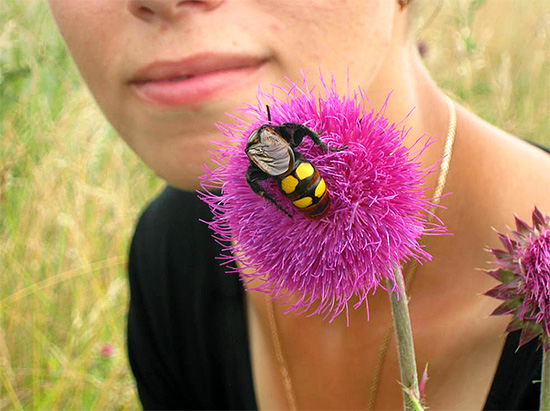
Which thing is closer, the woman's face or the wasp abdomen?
the wasp abdomen

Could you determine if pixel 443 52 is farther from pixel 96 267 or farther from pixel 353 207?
pixel 353 207

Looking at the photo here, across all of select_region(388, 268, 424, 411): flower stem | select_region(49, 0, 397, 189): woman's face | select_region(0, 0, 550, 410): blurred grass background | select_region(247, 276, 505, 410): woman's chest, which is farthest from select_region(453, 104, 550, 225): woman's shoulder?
select_region(0, 0, 550, 410): blurred grass background

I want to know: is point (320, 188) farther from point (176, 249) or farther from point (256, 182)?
point (176, 249)

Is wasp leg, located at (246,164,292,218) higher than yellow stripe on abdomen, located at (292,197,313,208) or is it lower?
higher

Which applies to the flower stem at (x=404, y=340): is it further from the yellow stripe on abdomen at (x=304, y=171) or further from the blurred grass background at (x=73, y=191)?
the blurred grass background at (x=73, y=191)

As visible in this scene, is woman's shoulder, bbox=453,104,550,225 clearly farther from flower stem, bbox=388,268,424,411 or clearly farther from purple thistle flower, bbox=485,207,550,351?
flower stem, bbox=388,268,424,411

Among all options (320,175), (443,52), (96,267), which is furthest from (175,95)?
(443,52)

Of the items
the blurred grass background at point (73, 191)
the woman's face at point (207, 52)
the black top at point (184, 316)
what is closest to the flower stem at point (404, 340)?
the woman's face at point (207, 52)
